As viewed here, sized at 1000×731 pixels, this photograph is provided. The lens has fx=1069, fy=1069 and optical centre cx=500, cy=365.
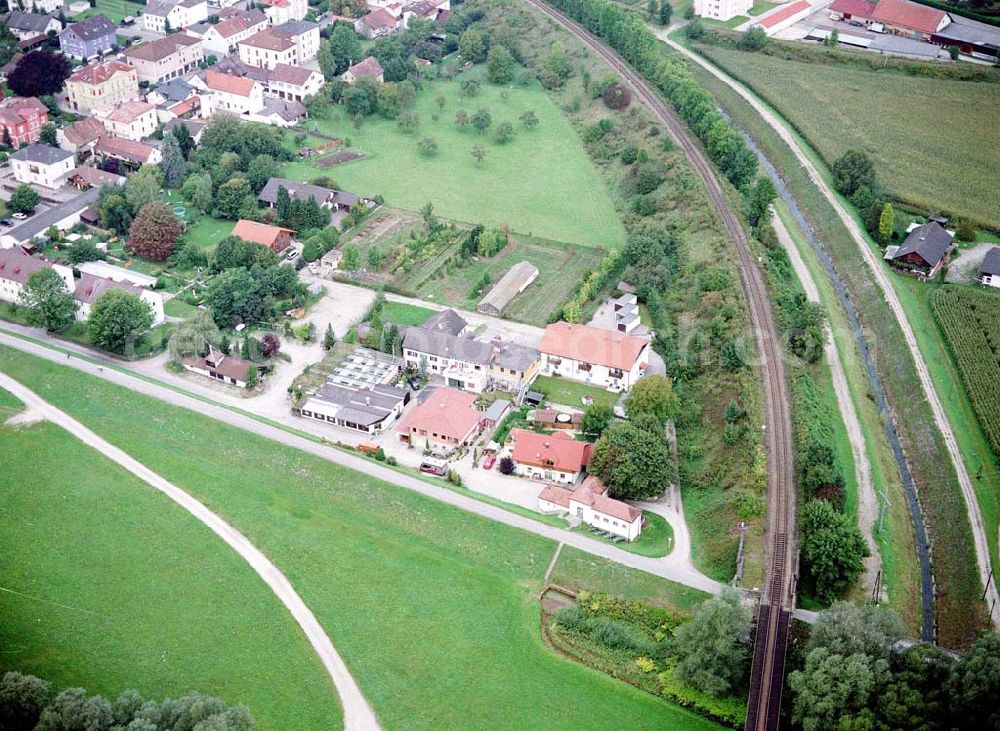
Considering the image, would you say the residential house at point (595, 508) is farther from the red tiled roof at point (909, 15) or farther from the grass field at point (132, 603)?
the red tiled roof at point (909, 15)

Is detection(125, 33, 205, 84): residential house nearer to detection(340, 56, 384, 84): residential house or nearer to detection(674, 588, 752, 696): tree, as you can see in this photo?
detection(340, 56, 384, 84): residential house

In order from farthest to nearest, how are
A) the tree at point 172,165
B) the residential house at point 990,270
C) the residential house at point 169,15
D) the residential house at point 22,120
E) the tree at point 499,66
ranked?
1. the residential house at point 169,15
2. the tree at point 499,66
3. the residential house at point 22,120
4. the tree at point 172,165
5. the residential house at point 990,270

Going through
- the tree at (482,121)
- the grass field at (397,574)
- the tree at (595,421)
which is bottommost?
the grass field at (397,574)

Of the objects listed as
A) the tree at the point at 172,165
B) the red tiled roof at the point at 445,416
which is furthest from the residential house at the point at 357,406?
the tree at the point at 172,165

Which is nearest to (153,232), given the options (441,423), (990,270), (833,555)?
(441,423)

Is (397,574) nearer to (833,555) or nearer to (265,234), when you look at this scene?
(833,555)

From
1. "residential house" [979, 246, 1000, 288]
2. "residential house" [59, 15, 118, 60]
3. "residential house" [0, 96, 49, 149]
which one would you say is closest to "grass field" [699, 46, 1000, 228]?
"residential house" [979, 246, 1000, 288]

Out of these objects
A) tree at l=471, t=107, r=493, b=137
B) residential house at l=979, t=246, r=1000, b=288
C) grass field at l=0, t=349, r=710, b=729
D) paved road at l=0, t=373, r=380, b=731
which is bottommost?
paved road at l=0, t=373, r=380, b=731
